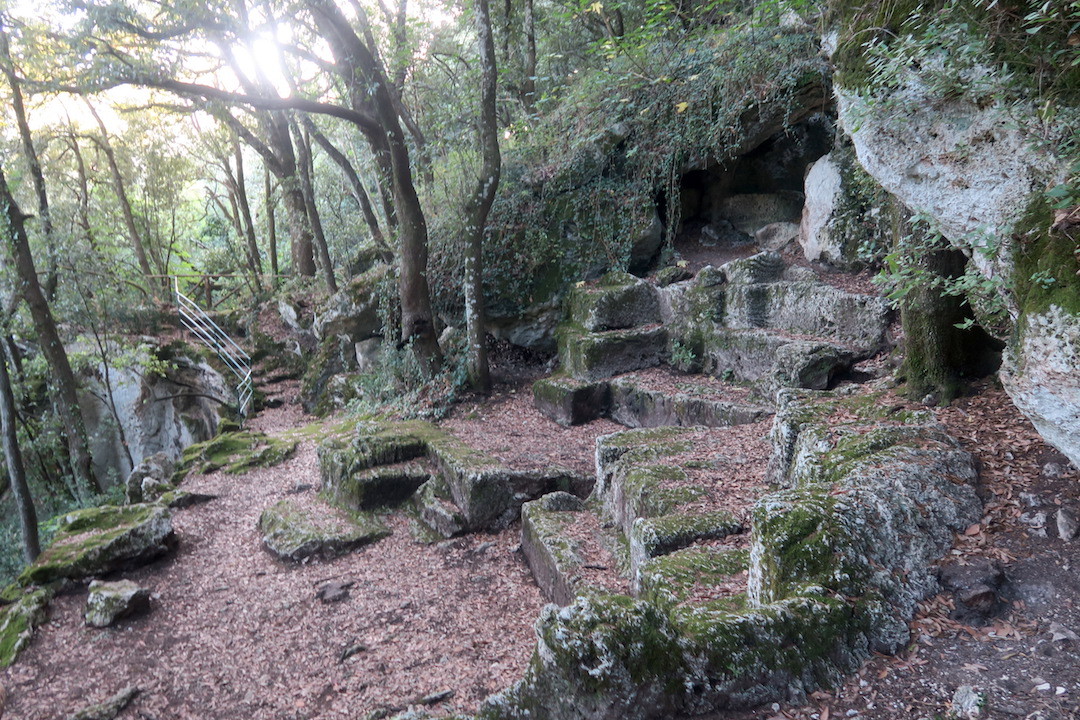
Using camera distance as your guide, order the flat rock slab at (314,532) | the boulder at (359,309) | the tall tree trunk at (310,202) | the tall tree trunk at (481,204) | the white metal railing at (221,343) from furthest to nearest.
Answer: the white metal railing at (221,343), the tall tree trunk at (310,202), the boulder at (359,309), the tall tree trunk at (481,204), the flat rock slab at (314,532)

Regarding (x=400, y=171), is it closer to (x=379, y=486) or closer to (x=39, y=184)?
(x=379, y=486)

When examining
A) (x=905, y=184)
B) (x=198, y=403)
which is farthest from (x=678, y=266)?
(x=198, y=403)

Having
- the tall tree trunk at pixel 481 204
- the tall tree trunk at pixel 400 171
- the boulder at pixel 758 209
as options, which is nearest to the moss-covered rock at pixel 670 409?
the tall tree trunk at pixel 481 204

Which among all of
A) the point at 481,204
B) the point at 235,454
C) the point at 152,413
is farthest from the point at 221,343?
the point at 481,204

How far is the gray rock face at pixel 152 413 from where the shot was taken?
15.1 metres

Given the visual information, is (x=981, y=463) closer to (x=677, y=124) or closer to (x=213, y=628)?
(x=213, y=628)

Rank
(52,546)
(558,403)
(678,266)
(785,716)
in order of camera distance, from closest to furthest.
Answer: (785,716)
(52,546)
(558,403)
(678,266)

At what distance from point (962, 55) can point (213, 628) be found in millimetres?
6843

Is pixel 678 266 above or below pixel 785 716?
→ above

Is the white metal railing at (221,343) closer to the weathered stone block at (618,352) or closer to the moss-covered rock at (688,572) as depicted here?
the weathered stone block at (618,352)

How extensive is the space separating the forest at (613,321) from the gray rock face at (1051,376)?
0.02 meters

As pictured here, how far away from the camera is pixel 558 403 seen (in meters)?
9.07

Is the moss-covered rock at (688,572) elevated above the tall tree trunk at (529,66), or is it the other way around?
the tall tree trunk at (529,66)

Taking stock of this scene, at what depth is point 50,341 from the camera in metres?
10.3
